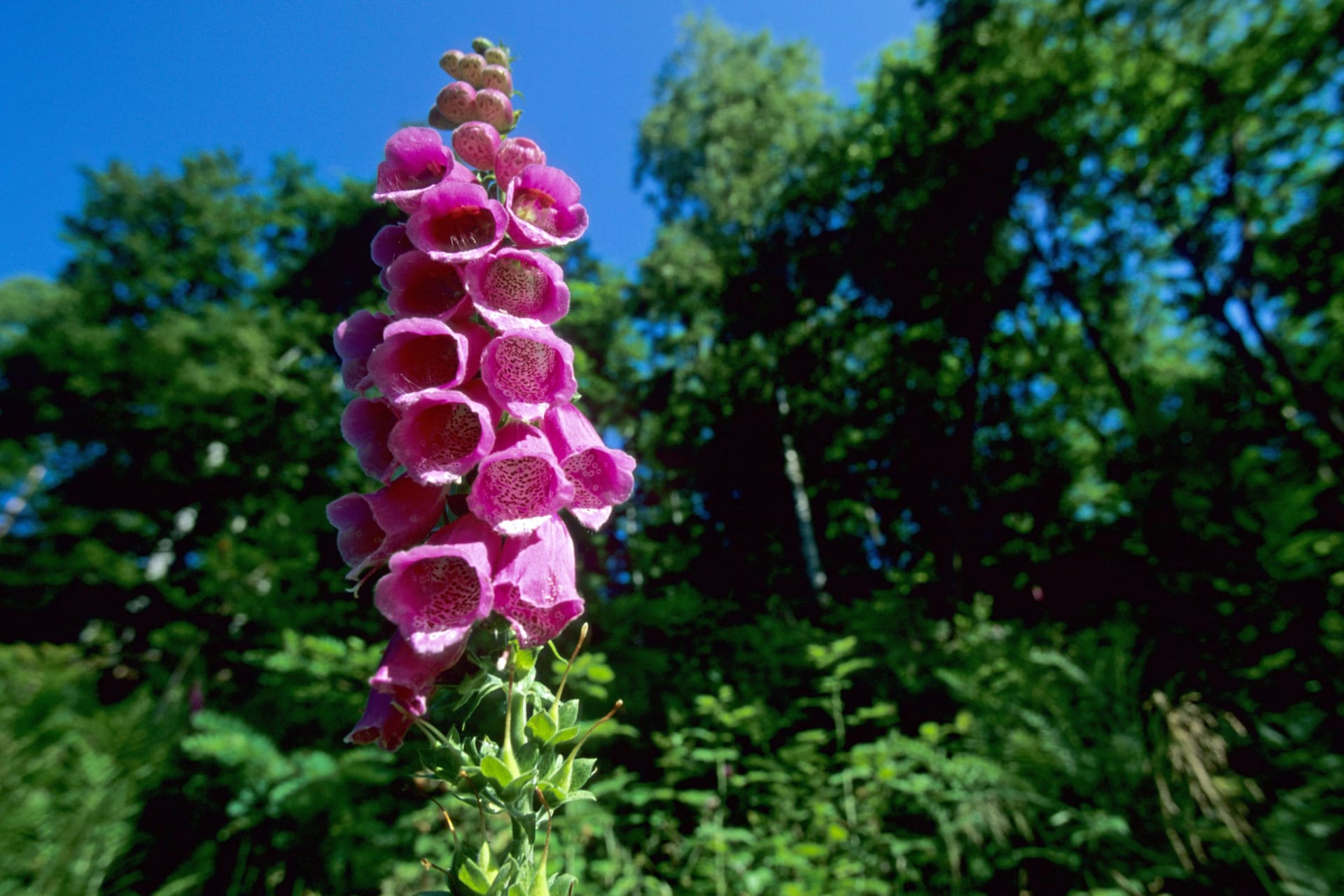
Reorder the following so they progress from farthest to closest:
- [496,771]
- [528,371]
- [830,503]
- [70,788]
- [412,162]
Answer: [830,503], [70,788], [412,162], [528,371], [496,771]

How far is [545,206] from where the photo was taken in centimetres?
105

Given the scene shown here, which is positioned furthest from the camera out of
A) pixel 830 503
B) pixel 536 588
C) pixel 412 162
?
pixel 830 503

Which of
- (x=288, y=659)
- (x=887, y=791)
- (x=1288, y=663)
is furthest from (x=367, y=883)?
(x=1288, y=663)

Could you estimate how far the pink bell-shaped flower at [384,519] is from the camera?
0.82 m

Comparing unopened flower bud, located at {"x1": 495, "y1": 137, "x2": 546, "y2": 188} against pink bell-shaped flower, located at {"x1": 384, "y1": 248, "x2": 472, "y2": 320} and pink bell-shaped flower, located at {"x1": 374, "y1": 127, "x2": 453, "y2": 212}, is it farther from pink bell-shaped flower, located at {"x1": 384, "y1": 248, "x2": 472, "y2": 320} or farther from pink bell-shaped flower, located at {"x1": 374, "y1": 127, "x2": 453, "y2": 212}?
pink bell-shaped flower, located at {"x1": 384, "y1": 248, "x2": 472, "y2": 320}

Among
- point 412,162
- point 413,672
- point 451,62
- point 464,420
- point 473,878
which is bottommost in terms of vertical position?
point 473,878

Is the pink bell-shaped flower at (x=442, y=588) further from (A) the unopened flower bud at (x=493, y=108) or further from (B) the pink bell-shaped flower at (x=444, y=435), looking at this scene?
(A) the unopened flower bud at (x=493, y=108)

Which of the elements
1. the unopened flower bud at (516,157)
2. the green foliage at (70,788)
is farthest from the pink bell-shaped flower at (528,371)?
the green foliage at (70,788)

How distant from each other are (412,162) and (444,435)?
19.9 inches

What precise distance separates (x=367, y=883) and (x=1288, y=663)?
4.92m

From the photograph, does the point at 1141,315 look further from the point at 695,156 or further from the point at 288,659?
the point at 288,659

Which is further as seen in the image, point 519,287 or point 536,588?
point 519,287

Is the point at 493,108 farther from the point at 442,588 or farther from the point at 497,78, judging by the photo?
the point at 442,588

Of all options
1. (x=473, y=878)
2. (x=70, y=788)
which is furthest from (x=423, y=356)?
(x=70, y=788)
